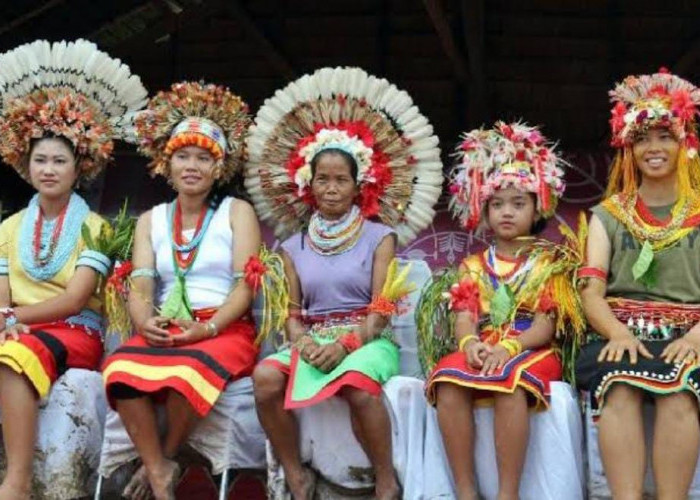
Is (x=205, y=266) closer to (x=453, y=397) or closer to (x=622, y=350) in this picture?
(x=453, y=397)

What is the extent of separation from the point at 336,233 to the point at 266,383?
2.60 feet

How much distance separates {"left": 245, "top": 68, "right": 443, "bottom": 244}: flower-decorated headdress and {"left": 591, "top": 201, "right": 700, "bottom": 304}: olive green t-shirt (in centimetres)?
85

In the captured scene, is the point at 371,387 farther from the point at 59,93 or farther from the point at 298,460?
the point at 59,93

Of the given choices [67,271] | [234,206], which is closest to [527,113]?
[234,206]

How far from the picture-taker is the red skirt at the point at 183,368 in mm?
4312

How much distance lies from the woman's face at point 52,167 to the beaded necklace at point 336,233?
1104 mm

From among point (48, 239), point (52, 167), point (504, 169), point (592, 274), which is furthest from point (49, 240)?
point (592, 274)

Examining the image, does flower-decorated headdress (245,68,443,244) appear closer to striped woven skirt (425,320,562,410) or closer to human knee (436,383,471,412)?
striped woven skirt (425,320,562,410)

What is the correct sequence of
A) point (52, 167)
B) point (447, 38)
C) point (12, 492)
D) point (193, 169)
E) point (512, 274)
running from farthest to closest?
point (447, 38)
point (52, 167)
point (193, 169)
point (512, 274)
point (12, 492)

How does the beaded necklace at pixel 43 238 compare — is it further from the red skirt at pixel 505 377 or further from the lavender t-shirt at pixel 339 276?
the red skirt at pixel 505 377

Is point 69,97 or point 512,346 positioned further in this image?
point 69,97

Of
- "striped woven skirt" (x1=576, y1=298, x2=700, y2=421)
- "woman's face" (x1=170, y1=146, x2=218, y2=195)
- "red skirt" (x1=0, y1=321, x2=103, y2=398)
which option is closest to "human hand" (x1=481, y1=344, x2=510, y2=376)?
"striped woven skirt" (x1=576, y1=298, x2=700, y2=421)

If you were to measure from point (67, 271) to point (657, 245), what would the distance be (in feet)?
7.89

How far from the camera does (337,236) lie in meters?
4.82
